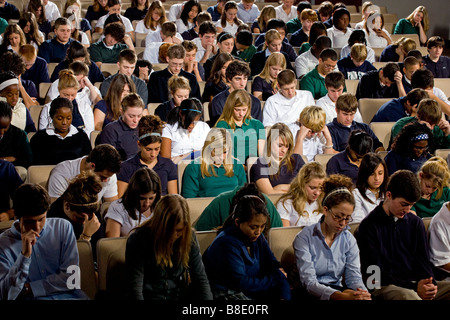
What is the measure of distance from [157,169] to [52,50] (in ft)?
11.7

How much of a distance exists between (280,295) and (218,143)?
4.52 ft

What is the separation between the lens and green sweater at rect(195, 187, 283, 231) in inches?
143

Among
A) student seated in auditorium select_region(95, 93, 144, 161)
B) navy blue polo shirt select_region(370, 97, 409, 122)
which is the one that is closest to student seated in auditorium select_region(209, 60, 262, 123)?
student seated in auditorium select_region(95, 93, 144, 161)

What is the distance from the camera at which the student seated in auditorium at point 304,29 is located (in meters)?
8.39

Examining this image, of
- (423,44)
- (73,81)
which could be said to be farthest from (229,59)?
(423,44)

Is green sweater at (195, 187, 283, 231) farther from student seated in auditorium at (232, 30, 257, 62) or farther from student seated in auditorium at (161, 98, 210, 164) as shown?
student seated in auditorium at (232, 30, 257, 62)

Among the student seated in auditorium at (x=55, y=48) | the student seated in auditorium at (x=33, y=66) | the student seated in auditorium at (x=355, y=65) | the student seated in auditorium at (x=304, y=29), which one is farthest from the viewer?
the student seated in auditorium at (x=304, y=29)

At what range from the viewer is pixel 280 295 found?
322 cm

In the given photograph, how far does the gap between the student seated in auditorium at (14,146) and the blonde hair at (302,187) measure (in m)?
1.96

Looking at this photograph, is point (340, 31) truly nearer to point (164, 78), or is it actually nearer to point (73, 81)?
point (164, 78)

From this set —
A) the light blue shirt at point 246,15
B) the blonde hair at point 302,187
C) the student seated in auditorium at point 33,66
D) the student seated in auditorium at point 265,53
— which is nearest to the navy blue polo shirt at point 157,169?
the blonde hair at point 302,187

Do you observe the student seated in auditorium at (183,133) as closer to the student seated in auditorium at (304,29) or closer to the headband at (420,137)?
the headband at (420,137)

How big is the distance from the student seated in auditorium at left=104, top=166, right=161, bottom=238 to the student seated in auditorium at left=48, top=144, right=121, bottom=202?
248mm

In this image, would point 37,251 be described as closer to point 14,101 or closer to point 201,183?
point 201,183
